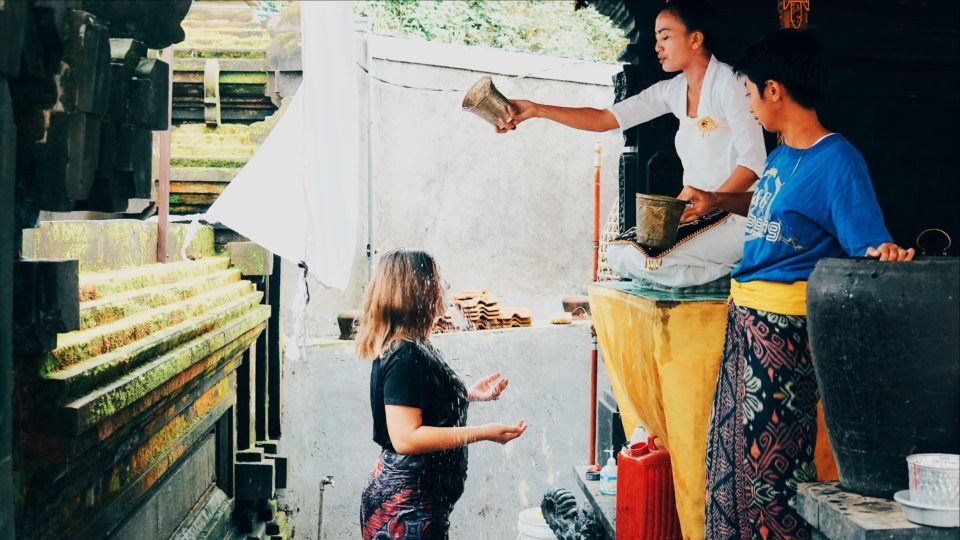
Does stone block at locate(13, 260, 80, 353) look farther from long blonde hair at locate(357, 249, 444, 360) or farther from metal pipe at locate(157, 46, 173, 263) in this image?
metal pipe at locate(157, 46, 173, 263)

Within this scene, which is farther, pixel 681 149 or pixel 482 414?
pixel 482 414

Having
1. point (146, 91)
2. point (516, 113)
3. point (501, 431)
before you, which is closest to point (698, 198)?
point (516, 113)

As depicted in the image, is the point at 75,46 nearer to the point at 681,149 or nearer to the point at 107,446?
the point at 107,446

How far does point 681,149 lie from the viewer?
14.7 feet

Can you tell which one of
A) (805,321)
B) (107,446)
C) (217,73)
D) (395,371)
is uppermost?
(217,73)

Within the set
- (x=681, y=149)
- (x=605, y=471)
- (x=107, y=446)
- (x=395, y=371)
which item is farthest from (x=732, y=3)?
(x=107, y=446)

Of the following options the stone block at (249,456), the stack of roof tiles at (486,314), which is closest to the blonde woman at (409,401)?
the stone block at (249,456)

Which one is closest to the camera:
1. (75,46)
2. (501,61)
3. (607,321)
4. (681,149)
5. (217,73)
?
(75,46)

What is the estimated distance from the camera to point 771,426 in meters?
3.20

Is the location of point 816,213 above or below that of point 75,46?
below

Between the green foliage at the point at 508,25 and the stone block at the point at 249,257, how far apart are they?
36.4 ft

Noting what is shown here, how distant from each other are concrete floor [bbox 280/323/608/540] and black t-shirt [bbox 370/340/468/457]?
5.35 metres

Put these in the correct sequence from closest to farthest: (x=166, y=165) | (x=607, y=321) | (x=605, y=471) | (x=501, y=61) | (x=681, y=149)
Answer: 1. (x=681, y=149)
2. (x=607, y=321)
3. (x=605, y=471)
4. (x=166, y=165)
5. (x=501, y=61)

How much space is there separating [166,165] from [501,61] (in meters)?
6.91
